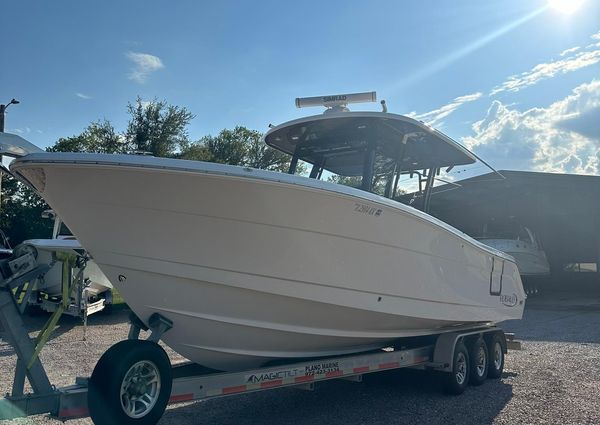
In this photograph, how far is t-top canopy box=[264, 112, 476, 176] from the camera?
19.1ft

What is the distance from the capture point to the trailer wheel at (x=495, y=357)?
7.26 metres

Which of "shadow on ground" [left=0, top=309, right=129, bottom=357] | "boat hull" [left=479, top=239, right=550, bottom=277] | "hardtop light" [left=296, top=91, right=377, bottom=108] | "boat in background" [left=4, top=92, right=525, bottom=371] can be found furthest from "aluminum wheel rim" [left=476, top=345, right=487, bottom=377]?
"boat hull" [left=479, top=239, right=550, bottom=277]

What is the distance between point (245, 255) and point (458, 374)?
12.0 feet

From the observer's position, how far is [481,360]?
7.07 metres

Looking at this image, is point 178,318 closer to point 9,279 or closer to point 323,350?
point 9,279

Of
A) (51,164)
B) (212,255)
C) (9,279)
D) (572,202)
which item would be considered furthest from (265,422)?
(572,202)

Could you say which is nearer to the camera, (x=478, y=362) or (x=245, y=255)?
(x=245, y=255)

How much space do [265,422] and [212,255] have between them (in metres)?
1.97

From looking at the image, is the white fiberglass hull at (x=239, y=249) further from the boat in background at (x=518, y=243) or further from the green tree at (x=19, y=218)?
the green tree at (x=19, y=218)

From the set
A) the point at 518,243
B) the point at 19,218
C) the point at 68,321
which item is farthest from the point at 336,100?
the point at 19,218

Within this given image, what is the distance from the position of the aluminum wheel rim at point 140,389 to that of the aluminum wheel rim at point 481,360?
4.56m

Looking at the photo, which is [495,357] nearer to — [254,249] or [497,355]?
[497,355]

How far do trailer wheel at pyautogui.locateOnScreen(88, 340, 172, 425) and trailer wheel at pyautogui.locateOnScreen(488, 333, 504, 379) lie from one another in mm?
4903

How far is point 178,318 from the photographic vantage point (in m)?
4.28
